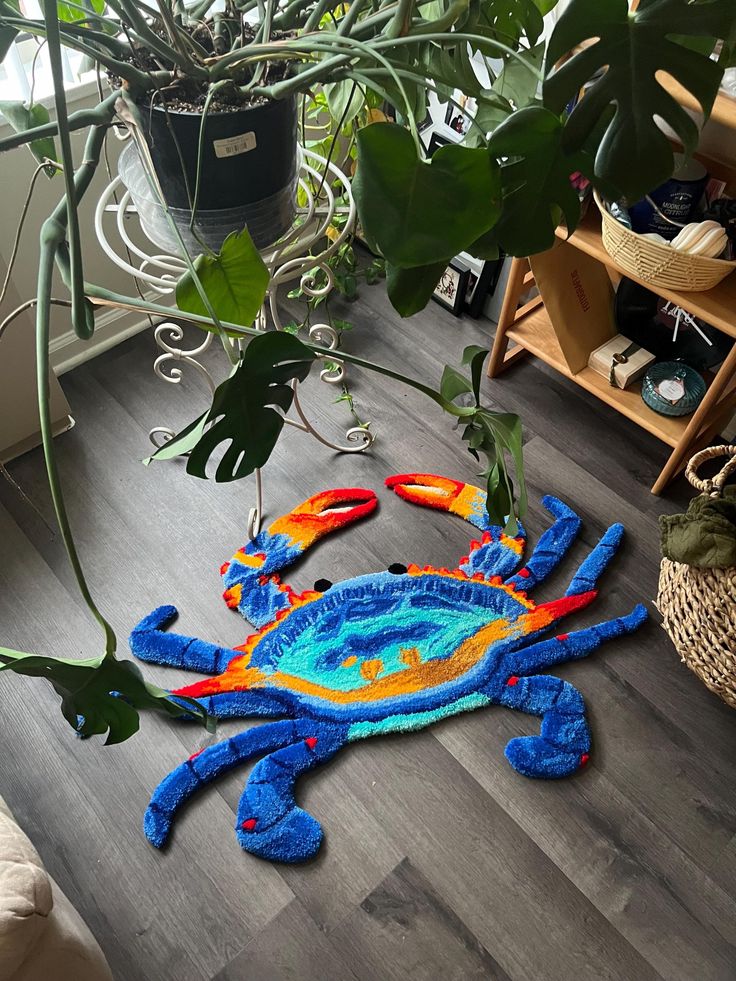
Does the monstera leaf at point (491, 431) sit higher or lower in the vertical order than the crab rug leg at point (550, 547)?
higher

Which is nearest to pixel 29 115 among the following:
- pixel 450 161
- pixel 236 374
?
pixel 236 374

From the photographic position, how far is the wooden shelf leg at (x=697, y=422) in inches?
54.1

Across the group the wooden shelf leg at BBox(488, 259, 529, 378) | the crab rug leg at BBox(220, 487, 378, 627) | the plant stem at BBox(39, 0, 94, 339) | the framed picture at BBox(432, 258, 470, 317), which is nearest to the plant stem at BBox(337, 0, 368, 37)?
the plant stem at BBox(39, 0, 94, 339)

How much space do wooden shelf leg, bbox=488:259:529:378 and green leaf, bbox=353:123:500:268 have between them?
1.10 metres

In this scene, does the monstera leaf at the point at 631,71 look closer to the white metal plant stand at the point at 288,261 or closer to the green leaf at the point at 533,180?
the green leaf at the point at 533,180

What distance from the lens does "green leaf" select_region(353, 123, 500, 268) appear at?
0.55 metres

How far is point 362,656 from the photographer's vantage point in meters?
1.45

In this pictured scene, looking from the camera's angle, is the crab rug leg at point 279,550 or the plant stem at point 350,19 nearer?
the plant stem at point 350,19

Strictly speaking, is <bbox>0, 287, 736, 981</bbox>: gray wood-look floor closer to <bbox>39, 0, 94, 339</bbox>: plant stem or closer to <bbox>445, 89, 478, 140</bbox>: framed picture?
<bbox>445, 89, 478, 140</bbox>: framed picture

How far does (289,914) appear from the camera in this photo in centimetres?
120

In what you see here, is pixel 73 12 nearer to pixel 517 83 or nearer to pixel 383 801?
pixel 517 83

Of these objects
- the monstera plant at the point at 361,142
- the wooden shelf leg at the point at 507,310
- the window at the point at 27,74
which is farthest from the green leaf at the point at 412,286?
the window at the point at 27,74

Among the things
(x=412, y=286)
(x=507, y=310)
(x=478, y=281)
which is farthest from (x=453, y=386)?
(x=478, y=281)

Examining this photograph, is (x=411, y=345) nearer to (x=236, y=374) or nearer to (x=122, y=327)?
(x=122, y=327)
